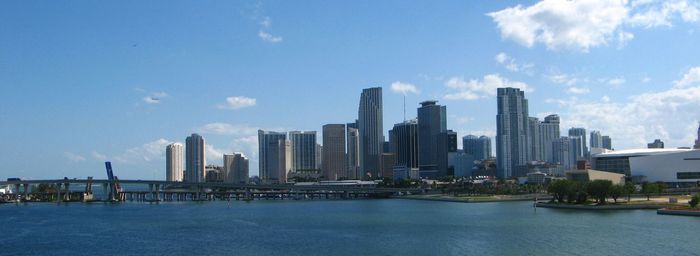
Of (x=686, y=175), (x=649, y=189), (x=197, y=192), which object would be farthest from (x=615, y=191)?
(x=197, y=192)

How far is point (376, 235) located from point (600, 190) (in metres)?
38.4

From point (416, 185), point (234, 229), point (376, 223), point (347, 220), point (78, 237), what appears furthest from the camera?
point (416, 185)

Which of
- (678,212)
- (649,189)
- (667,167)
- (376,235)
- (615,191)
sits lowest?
(376,235)

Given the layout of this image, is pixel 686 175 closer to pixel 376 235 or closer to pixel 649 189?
pixel 649 189

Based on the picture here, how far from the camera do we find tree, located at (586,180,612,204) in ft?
269

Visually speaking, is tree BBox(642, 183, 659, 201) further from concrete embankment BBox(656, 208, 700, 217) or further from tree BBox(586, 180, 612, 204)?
concrete embankment BBox(656, 208, 700, 217)

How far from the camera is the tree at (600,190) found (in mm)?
82125

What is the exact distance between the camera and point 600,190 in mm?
82188

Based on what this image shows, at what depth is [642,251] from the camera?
42.5 m

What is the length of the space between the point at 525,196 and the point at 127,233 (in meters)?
77.1

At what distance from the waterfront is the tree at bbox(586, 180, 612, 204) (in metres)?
6.91

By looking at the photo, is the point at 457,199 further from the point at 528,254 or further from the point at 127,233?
the point at 528,254

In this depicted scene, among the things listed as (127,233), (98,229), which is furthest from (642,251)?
(98,229)

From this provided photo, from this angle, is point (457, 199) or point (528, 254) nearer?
point (528, 254)
